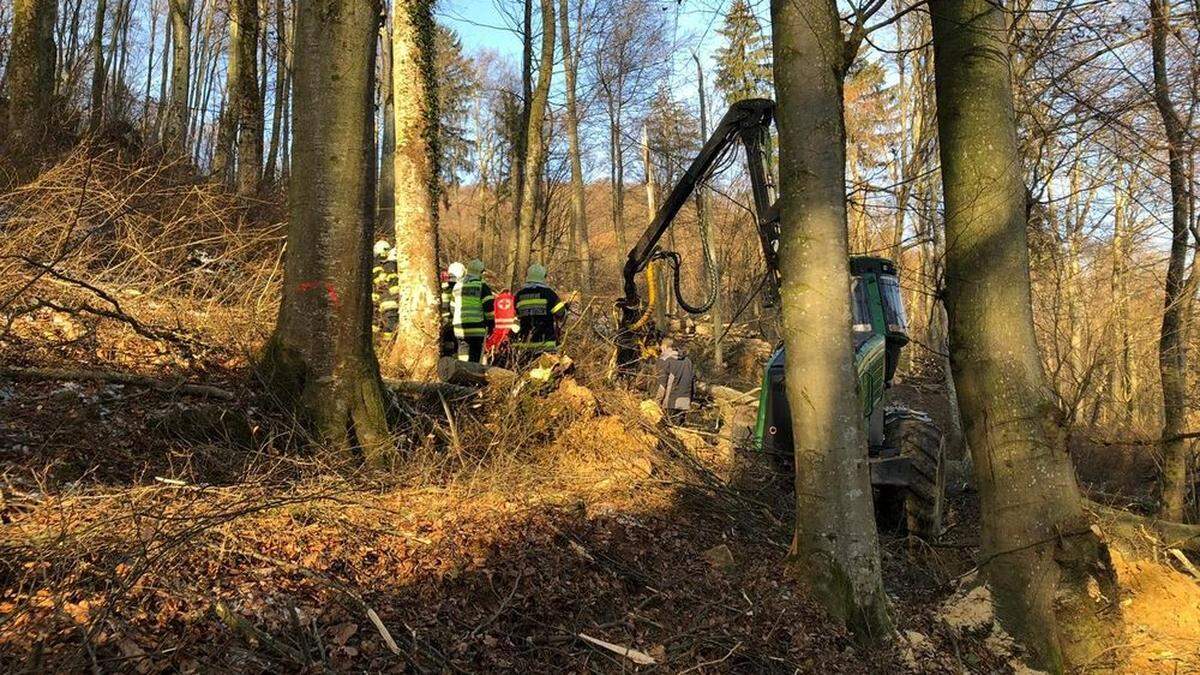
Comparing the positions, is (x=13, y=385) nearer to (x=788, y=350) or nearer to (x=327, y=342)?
(x=327, y=342)

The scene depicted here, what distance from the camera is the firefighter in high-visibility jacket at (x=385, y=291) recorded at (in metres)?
10.3

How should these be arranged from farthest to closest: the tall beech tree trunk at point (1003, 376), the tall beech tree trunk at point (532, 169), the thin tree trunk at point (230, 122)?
the tall beech tree trunk at point (532, 169)
the thin tree trunk at point (230, 122)
the tall beech tree trunk at point (1003, 376)

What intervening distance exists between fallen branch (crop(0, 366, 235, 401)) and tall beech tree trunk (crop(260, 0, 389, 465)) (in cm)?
39

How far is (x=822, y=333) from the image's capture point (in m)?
4.42

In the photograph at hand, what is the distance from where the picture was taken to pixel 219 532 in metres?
3.42

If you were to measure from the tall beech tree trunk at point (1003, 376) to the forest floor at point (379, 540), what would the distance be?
0.89 feet

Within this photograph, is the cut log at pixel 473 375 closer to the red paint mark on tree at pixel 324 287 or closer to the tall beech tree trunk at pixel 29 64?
Result: the red paint mark on tree at pixel 324 287

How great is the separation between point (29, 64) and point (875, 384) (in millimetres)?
11342

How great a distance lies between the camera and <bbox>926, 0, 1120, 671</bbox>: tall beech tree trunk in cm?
453

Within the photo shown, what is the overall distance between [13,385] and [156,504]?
1984mm

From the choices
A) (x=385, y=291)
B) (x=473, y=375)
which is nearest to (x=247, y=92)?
(x=385, y=291)

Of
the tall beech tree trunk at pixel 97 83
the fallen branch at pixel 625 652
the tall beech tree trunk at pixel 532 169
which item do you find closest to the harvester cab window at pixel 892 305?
the fallen branch at pixel 625 652

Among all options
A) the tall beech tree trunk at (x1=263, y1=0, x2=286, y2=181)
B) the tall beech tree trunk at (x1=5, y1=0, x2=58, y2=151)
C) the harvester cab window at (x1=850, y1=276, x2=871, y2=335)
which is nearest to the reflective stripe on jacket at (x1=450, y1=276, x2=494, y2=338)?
the harvester cab window at (x1=850, y1=276, x2=871, y2=335)

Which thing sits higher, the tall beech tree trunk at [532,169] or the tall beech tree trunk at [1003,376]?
the tall beech tree trunk at [532,169]
